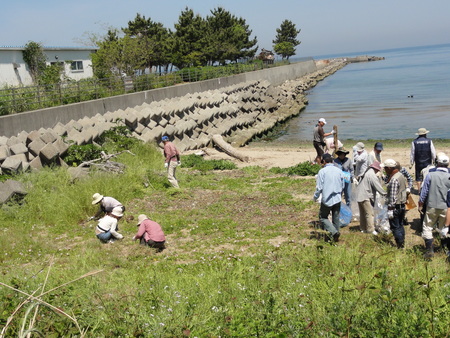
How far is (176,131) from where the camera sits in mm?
22578

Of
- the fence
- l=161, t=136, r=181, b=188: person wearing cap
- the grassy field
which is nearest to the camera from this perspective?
the grassy field

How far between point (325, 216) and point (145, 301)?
4148 mm

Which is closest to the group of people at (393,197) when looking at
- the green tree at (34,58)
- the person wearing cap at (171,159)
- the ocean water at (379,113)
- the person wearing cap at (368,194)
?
Result: the person wearing cap at (368,194)

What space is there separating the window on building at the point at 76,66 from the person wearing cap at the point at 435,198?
31581 millimetres

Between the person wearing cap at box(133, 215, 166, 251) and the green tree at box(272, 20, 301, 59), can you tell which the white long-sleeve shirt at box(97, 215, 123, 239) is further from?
the green tree at box(272, 20, 301, 59)

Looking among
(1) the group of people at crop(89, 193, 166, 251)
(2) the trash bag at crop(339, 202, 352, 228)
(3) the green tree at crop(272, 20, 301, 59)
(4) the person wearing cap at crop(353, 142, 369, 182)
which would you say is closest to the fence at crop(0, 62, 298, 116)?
(1) the group of people at crop(89, 193, 166, 251)

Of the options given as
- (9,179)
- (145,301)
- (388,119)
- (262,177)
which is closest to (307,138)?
(388,119)

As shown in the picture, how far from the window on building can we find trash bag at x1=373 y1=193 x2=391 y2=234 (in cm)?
3028

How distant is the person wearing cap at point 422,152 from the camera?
11.0 metres

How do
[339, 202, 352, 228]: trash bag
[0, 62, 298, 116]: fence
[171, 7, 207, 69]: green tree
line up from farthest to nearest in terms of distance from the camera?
[171, 7, 207, 69]: green tree → [0, 62, 298, 116]: fence → [339, 202, 352, 228]: trash bag

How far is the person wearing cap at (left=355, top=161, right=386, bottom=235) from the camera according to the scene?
9000 millimetres

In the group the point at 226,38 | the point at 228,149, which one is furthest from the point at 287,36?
the point at 228,149

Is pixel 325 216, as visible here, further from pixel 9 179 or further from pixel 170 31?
pixel 170 31

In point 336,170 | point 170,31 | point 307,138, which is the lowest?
point 307,138
